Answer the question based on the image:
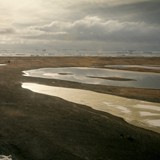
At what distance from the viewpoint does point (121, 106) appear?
31.1 meters

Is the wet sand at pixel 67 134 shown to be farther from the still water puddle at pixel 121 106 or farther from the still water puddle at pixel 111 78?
the still water puddle at pixel 111 78

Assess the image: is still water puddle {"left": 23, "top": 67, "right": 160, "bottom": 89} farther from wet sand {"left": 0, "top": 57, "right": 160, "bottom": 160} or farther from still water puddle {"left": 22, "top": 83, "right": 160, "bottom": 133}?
wet sand {"left": 0, "top": 57, "right": 160, "bottom": 160}

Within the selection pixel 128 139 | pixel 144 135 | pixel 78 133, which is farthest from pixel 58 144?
pixel 144 135

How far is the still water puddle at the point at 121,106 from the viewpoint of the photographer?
83.8 feet

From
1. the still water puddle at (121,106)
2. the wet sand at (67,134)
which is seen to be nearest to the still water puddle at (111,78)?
the still water puddle at (121,106)

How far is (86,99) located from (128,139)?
14866 millimetres

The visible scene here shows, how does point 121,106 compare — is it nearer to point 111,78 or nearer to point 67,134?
point 67,134

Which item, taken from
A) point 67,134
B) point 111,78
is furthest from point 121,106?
point 111,78

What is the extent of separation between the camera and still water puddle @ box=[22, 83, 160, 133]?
25533mm

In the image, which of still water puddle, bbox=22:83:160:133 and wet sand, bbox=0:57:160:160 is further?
still water puddle, bbox=22:83:160:133

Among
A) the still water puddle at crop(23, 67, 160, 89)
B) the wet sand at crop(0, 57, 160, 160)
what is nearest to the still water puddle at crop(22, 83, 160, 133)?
the wet sand at crop(0, 57, 160, 160)

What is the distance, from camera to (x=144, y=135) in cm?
2097

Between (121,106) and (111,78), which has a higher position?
(111,78)

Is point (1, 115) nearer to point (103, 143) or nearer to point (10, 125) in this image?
point (10, 125)
